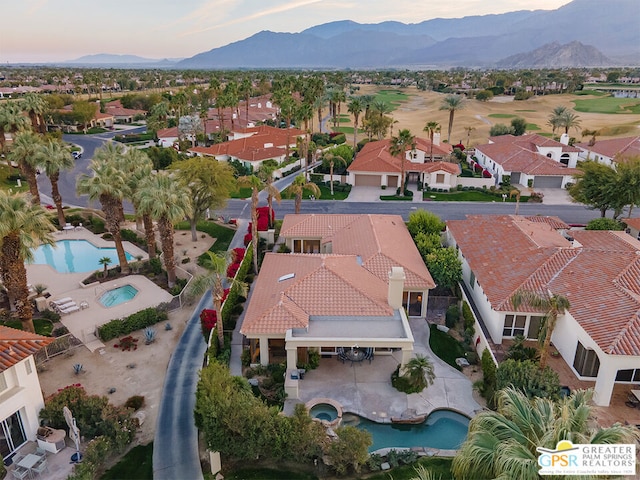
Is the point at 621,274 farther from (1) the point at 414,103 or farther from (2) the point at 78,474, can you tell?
(1) the point at 414,103

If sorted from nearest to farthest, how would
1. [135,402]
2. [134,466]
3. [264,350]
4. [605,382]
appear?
[134,466] < [605,382] < [135,402] < [264,350]

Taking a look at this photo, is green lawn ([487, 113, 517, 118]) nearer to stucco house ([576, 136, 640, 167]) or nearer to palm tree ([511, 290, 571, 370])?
stucco house ([576, 136, 640, 167])

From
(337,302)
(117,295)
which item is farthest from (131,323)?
(337,302)

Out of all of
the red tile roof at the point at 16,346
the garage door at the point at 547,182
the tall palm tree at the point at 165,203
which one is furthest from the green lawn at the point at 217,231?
the garage door at the point at 547,182

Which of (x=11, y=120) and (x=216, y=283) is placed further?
(x=11, y=120)

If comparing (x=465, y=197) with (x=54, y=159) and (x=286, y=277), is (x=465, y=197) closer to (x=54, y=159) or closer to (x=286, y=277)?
(x=286, y=277)

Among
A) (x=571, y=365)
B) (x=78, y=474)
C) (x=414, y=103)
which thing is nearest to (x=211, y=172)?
(x=78, y=474)
